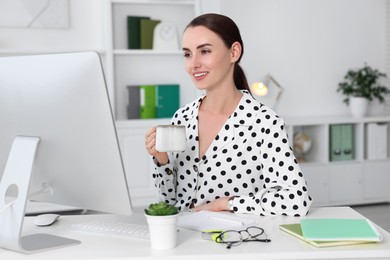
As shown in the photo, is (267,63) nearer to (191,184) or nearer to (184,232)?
(191,184)

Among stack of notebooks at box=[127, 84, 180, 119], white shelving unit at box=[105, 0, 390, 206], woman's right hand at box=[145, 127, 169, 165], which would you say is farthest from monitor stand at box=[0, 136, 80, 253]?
stack of notebooks at box=[127, 84, 180, 119]

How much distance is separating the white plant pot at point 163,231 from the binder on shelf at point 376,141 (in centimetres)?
401

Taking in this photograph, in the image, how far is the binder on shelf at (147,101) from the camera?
16.0ft

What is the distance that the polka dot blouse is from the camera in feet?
6.61

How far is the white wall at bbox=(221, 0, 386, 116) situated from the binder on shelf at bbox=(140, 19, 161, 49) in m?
0.63

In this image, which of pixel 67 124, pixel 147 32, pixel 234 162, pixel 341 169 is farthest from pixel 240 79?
pixel 341 169

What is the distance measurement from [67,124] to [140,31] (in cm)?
351

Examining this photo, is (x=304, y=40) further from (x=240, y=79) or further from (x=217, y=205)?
(x=217, y=205)

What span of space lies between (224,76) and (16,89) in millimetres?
850

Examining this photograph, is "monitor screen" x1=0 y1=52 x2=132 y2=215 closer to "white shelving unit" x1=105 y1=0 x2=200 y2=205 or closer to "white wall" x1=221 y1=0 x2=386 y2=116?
"white shelving unit" x1=105 y1=0 x2=200 y2=205

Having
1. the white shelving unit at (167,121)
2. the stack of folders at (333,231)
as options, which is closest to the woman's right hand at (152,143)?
the stack of folders at (333,231)

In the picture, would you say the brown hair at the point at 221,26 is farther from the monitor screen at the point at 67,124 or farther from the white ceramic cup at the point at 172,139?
the monitor screen at the point at 67,124

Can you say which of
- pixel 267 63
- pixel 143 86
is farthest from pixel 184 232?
pixel 267 63

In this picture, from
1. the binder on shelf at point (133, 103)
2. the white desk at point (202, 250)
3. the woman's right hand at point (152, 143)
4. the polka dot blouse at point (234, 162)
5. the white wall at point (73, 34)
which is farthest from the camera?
the binder on shelf at point (133, 103)
